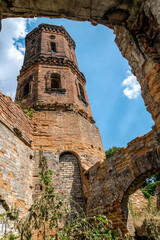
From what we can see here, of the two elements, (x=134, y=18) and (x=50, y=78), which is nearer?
(x=134, y=18)

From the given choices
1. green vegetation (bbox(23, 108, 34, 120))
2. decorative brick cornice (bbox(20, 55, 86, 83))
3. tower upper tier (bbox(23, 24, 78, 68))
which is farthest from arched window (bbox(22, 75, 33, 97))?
green vegetation (bbox(23, 108, 34, 120))

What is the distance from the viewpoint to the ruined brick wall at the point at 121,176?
179 inches

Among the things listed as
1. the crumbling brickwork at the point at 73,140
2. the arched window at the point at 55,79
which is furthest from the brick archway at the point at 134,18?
the arched window at the point at 55,79

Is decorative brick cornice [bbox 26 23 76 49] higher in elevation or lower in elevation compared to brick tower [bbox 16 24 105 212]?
higher

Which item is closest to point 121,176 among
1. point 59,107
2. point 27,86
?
point 59,107

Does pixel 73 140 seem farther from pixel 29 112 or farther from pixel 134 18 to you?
pixel 134 18

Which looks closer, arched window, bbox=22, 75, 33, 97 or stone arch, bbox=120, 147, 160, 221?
stone arch, bbox=120, 147, 160, 221

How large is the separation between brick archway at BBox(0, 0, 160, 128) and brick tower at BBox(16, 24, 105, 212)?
6087 millimetres

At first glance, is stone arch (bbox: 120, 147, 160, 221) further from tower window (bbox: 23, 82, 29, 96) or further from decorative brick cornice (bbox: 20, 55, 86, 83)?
decorative brick cornice (bbox: 20, 55, 86, 83)

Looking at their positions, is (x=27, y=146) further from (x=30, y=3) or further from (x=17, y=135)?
(x=30, y=3)

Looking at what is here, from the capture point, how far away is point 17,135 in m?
6.87

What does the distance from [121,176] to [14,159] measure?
3851 millimetres

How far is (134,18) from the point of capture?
2.47 meters

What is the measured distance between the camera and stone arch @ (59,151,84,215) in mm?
7230
